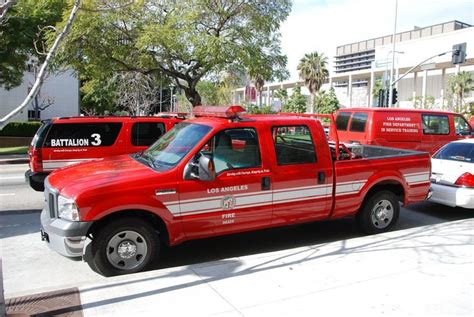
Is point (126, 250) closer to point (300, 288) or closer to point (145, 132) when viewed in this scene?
point (300, 288)

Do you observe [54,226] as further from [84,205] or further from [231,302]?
[231,302]

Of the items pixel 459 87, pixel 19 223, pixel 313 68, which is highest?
pixel 313 68

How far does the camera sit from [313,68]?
Result: 6512 cm

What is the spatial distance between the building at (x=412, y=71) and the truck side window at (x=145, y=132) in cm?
4086

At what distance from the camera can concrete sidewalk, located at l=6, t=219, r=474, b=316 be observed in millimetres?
3836

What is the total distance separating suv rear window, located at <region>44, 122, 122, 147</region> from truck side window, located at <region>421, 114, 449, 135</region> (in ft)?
26.6

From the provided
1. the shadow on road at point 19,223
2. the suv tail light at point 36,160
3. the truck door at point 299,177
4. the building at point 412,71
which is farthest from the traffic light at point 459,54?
the building at point 412,71

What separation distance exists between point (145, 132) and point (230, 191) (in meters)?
4.84

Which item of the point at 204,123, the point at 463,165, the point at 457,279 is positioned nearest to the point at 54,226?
the point at 204,123

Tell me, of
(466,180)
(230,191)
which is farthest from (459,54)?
(230,191)

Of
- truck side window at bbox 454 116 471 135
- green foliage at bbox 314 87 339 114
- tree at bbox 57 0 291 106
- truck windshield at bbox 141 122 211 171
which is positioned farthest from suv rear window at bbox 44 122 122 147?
green foliage at bbox 314 87 339 114

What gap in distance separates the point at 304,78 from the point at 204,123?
207 feet

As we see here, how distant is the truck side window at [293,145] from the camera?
5719 mm

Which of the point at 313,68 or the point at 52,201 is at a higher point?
the point at 313,68
